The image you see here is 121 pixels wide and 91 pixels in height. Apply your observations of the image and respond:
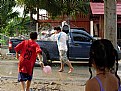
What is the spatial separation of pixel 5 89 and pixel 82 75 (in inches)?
146

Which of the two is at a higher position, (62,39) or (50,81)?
(62,39)

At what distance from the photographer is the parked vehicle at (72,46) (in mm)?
13688

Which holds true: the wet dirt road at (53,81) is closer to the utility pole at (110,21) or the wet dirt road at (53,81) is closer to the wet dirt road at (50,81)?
the wet dirt road at (50,81)

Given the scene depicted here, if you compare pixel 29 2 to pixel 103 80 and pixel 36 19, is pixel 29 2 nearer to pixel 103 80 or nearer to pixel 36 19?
pixel 103 80

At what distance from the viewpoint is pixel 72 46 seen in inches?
545

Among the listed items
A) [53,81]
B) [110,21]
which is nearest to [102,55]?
[110,21]

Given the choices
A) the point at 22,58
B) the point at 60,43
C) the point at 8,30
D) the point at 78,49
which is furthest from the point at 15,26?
the point at 22,58

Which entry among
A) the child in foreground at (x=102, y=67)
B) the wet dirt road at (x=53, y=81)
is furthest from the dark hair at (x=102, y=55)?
the wet dirt road at (x=53, y=81)

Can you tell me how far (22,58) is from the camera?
714cm

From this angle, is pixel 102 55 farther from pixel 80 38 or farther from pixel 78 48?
pixel 80 38

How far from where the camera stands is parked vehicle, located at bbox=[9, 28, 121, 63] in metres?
13.7

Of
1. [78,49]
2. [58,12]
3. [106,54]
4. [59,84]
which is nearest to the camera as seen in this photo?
[106,54]

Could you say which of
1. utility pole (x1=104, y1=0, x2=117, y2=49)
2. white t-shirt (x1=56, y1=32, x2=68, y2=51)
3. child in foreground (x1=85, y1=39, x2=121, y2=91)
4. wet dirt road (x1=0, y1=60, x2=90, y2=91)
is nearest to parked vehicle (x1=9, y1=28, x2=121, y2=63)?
wet dirt road (x1=0, y1=60, x2=90, y2=91)

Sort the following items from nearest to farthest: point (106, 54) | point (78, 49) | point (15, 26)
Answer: point (106, 54), point (78, 49), point (15, 26)
